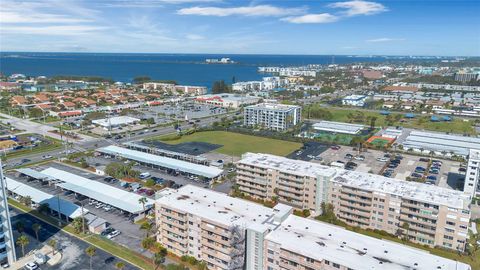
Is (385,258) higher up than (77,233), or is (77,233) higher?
(385,258)

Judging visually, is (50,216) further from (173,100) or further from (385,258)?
(173,100)

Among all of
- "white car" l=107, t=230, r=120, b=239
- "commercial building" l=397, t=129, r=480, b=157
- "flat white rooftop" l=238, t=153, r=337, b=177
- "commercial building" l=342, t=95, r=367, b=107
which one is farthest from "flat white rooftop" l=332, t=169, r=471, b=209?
"commercial building" l=342, t=95, r=367, b=107

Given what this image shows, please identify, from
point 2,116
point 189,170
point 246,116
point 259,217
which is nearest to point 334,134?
point 246,116

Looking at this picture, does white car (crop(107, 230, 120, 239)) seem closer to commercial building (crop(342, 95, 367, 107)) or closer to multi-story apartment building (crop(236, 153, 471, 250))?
multi-story apartment building (crop(236, 153, 471, 250))

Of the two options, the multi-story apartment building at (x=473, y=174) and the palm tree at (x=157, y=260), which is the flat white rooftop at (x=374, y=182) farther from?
the palm tree at (x=157, y=260)

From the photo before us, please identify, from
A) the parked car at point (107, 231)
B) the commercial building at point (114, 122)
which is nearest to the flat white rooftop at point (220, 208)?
the parked car at point (107, 231)

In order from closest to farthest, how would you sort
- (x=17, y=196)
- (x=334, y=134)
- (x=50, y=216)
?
(x=50, y=216) → (x=17, y=196) → (x=334, y=134)
